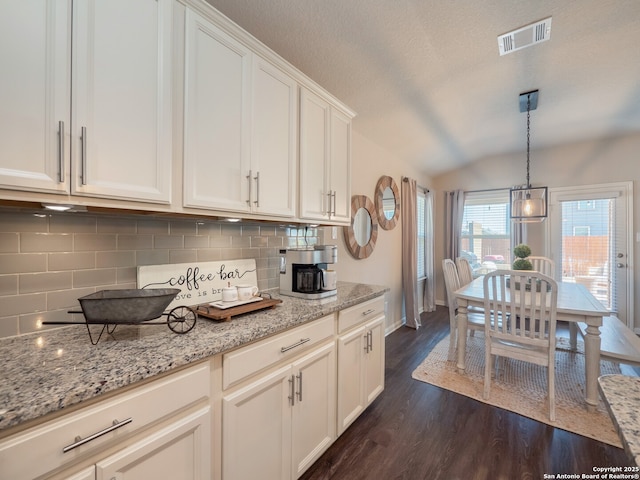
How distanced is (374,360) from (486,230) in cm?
389

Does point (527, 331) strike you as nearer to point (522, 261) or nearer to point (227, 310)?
point (522, 261)

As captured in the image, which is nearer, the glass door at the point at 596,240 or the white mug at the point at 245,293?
the white mug at the point at 245,293

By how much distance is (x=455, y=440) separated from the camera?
183cm

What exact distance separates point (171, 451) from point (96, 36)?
1.46m

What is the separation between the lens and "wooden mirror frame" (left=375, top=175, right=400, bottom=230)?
3520 millimetres

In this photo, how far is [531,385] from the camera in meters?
2.43

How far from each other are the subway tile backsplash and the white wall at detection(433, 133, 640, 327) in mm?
4787

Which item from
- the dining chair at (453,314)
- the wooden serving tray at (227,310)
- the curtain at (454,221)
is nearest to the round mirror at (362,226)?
the dining chair at (453,314)

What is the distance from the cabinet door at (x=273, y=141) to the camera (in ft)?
5.03

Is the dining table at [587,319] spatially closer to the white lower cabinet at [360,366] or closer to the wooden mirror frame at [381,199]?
the white lower cabinet at [360,366]

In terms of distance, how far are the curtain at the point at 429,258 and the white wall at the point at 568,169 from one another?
0.63 m

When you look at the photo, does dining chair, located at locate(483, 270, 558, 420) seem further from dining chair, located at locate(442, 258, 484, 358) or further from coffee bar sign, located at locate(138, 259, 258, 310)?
coffee bar sign, located at locate(138, 259, 258, 310)

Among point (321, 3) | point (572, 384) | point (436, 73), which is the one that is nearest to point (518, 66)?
point (436, 73)

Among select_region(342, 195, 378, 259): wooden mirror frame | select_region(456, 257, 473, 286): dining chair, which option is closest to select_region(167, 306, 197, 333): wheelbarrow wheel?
select_region(342, 195, 378, 259): wooden mirror frame
